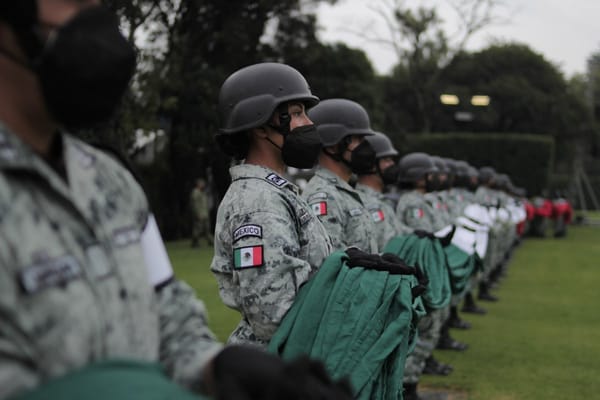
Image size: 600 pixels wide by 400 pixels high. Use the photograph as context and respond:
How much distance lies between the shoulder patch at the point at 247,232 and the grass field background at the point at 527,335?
419 cm

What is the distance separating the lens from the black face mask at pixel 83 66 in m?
1.41

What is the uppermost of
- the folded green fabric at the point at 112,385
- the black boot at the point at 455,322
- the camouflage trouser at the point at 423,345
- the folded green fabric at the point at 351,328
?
the folded green fabric at the point at 112,385

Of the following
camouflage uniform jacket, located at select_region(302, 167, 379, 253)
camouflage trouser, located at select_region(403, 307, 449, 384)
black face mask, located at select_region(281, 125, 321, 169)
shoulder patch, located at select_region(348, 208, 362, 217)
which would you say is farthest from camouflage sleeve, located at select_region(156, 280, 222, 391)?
camouflage trouser, located at select_region(403, 307, 449, 384)

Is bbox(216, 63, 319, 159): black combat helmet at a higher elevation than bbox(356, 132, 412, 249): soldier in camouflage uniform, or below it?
higher

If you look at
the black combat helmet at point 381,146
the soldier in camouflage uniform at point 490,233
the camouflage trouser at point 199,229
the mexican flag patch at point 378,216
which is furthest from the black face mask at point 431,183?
the camouflage trouser at point 199,229

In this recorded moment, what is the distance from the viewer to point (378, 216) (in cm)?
641

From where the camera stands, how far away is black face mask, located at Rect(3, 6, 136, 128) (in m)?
1.41

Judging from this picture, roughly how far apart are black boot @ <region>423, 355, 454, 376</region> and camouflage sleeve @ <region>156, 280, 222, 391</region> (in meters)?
6.21

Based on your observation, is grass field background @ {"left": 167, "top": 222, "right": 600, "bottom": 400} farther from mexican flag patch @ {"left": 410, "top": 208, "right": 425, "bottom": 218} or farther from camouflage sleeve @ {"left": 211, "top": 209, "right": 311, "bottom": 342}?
camouflage sleeve @ {"left": 211, "top": 209, "right": 311, "bottom": 342}

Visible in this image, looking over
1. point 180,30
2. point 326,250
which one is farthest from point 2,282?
point 180,30

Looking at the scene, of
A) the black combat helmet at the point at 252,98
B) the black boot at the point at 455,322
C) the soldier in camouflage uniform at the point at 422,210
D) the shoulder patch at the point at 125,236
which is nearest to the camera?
the shoulder patch at the point at 125,236

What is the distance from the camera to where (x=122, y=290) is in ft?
5.06

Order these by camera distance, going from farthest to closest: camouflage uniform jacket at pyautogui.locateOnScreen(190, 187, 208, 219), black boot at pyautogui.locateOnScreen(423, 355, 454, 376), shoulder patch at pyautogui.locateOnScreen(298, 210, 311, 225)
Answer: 1. camouflage uniform jacket at pyautogui.locateOnScreen(190, 187, 208, 219)
2. black boot at pyautogui.locateOnScreen(423, 355, 454, 376)
3. shoulder patch at pyautogui.locateOnScreen(298, 210, 311, 225)

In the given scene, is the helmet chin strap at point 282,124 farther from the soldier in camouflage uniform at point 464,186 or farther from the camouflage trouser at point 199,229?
the camouflage trouser at point 199,229
